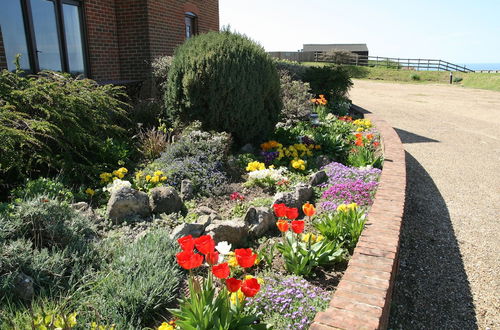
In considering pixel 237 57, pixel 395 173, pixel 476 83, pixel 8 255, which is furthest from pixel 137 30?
pixel 476 83

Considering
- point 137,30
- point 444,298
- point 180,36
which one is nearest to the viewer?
point 444,298

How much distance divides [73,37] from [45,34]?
71 centimetres

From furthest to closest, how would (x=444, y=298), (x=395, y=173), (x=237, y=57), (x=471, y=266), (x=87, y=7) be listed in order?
(x=87, y=7) → (x=237, y=57) → (x=395, y=173) → (x=471, y=266) → (x=444, y=298)

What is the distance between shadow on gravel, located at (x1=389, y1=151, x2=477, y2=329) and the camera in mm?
3047

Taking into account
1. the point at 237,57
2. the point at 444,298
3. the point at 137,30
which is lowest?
the point at 444,298

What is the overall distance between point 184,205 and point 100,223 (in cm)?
89

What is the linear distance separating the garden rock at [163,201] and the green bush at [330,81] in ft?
24.8

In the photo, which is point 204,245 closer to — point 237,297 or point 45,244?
point 237,297

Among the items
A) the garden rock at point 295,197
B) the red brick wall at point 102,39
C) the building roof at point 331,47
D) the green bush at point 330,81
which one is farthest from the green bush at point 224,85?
the building roof at point 331,47

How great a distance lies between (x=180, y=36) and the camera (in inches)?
424

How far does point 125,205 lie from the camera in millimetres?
3572

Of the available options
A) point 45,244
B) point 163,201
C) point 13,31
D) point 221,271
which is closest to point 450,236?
point 163,201

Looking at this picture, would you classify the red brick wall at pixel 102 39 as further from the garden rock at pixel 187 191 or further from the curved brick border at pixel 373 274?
the curved brick border at pixel 373 274

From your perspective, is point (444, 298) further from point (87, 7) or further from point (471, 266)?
point (87, 7)
